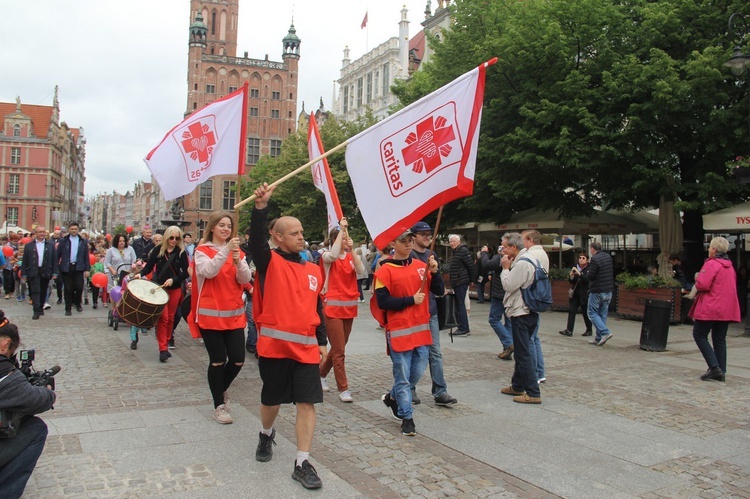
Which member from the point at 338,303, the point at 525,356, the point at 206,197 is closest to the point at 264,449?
the point at 338,303

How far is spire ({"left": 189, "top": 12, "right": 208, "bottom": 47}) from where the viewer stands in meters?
78.1

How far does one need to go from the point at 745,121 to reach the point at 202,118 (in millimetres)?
13593

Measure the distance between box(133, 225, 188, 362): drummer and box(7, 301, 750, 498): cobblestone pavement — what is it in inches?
17.6

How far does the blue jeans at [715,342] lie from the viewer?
7941 millimetres

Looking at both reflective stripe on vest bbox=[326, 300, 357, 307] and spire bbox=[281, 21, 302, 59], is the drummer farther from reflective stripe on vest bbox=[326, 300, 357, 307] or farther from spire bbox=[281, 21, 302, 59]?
spire bbox=[281, 21, 302, 59]

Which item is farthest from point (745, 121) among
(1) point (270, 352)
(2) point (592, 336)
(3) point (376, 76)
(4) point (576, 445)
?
(3) point (376, 76)

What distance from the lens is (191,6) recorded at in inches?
3344

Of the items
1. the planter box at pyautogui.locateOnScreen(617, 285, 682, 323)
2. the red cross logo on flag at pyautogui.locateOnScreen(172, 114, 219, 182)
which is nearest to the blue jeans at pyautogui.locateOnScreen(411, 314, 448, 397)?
the red cross logo on flag at pyautogui.locateOnScreen(172, 114, 219, 182)

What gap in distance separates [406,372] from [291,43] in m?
82.0

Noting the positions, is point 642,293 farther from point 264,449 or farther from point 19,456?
point 19,456

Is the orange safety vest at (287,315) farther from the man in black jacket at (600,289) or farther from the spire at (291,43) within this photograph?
the spire at (291,43)

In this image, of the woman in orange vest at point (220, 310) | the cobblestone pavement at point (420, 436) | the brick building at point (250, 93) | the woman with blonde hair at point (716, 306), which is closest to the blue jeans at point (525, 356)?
the cobblestone pavement at point (420, 436)

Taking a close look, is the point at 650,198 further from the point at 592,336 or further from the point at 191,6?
the point at 191,6

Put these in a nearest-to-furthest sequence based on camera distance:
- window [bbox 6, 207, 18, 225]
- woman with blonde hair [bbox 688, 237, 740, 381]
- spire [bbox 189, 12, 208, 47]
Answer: woman with blonde hair [bbox 688, 237, 740, 381] → window [bbox 6, 207, 18, 225] → spire [bbox 189, 12, 208, 47]
